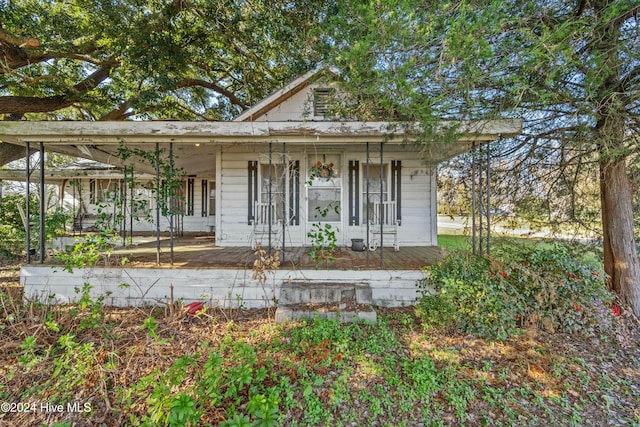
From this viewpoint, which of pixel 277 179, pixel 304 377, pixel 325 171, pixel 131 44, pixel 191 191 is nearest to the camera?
pixel 304 377

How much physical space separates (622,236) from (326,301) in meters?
4.35

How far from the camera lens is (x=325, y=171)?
6539mm

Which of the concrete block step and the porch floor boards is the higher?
the porch floor boards

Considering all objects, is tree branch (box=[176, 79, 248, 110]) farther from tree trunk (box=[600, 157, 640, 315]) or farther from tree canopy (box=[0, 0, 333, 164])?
tree trunk (box=[600, 157, 640, 315])

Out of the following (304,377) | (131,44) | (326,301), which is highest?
(131,44)

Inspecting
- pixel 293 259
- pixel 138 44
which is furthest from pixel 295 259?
pixel 138 44

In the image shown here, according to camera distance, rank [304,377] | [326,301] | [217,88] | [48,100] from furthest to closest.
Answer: [217,88], [48,100], [326,301], [304,377]

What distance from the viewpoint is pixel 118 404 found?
2.30m

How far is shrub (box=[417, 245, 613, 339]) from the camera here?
3.19 m

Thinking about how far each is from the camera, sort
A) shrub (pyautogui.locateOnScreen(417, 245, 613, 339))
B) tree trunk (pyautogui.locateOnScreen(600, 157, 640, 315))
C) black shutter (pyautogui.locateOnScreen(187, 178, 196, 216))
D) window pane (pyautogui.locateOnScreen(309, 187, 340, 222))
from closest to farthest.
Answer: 1. shrub (pyautogui.locateOnScreen(417, 245, 613, 339))
2. tree trunk (pyautogui.locateOnScreen(600, 157, 640, 315))
3. window pane (pyautogui.locateOnScreen(309, 187, 340, 222))
4. black shutter (pyautogui.locateOnScreen(187, 178, 196, 216))

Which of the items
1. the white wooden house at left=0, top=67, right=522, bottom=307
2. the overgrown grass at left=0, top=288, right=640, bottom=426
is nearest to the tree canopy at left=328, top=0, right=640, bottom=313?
the white wooden house at left=0, top=67, right=522, bottom=307

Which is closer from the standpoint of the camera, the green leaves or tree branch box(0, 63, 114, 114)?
the green leaves

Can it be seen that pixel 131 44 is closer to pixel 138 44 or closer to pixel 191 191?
pixel 138 44

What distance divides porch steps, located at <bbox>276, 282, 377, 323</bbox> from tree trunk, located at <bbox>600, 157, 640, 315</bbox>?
3591 mm
